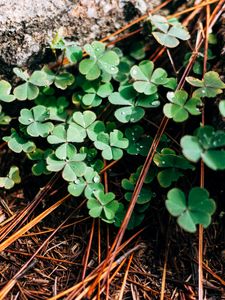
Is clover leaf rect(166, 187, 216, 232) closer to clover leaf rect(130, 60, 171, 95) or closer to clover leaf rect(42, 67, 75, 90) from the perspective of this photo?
clover leaf rect(130, 60, 171, 95)

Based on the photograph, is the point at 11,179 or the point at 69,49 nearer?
the point at 11,179

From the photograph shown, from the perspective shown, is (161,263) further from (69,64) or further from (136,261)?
(69,64)

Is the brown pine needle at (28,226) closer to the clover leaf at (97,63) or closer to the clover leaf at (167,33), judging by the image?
the clover leaf at (97,63)

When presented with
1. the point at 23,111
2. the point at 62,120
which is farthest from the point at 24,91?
the point at 62,120

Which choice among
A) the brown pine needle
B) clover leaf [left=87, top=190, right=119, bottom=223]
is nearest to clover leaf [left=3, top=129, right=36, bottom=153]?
the brown pine needle

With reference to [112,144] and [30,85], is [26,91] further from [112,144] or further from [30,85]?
[112,144]

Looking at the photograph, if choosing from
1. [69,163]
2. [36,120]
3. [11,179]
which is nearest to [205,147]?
[69,163]
